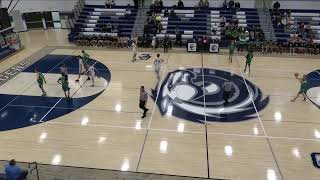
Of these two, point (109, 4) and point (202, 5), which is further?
point (109, 4)

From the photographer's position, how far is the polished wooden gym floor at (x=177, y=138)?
10.8m

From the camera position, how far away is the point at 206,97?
52.3ft

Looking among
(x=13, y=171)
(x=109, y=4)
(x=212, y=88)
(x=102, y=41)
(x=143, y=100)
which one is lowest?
(x=212, y=88)

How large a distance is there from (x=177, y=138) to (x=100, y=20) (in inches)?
731

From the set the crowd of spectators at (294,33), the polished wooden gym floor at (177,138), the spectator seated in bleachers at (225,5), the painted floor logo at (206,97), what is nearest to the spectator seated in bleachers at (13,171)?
the polished wooden gym floor at (177,138)

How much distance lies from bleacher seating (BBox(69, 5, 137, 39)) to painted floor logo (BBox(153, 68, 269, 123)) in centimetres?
1001

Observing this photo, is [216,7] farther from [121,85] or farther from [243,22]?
[121,85]

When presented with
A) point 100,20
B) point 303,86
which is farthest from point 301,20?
point 100,20

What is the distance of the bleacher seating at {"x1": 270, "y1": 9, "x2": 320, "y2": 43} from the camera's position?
2547 centimetres

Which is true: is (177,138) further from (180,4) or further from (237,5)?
(237,5)

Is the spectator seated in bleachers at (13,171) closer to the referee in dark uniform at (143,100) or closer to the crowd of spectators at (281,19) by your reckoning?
the referee in dark uniform at (143,100)

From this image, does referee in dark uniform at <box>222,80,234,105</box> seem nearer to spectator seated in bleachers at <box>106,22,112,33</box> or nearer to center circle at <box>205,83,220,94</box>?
center circle at <box>205,83,220,94</box>

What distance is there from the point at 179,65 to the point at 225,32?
6.88 m

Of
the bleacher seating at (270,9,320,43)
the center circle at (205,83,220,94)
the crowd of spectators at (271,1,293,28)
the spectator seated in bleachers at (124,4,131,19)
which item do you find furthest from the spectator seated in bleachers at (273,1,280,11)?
the center circle at (205,83,220,94)
